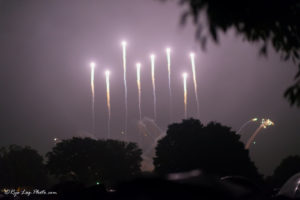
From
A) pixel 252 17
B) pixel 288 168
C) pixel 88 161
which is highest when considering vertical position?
pixel 288 168

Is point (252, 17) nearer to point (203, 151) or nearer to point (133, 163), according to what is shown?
point (203, 151)

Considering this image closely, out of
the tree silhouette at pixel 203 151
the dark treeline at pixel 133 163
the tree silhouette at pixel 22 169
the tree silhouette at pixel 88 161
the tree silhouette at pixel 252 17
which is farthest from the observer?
the tree silhouette at pixel 22 169

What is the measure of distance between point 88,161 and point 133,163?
12121 millimetres

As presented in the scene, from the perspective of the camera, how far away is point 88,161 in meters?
81.7

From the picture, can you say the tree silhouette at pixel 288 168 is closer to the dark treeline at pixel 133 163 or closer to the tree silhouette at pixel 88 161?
the dark treeline at pixel 133 163

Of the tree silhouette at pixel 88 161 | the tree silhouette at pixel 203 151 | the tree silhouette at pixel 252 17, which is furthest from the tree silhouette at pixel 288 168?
the tree silhouette at pixel 252 17

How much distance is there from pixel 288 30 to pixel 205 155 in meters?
43.9

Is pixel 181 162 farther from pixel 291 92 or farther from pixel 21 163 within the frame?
pixel 21 163

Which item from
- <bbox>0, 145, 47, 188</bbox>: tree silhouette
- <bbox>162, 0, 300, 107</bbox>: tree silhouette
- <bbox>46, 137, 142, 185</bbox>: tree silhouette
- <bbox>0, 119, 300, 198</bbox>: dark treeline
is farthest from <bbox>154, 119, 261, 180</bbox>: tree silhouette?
<bbox>0, 145, 47, 188</bbox>: tree silhouette

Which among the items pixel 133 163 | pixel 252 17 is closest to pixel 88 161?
pixel 133 163

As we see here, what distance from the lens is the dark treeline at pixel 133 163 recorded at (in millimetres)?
23880

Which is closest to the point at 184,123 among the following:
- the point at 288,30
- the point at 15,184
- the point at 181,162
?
the point at 181,162

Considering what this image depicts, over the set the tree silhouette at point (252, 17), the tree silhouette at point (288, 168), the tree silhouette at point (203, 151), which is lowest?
the tree silhouette at point (252, 17)

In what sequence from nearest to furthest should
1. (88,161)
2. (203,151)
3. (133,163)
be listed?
(203,151)
(88,161)
(133,163)
